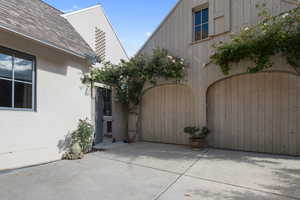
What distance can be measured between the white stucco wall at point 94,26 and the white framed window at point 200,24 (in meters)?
4.22

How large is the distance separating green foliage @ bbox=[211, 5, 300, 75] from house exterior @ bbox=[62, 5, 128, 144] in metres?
4.84

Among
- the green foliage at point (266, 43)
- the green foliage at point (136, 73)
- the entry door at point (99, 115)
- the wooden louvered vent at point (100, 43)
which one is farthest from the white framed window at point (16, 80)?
the green foliage at point (266, 43)

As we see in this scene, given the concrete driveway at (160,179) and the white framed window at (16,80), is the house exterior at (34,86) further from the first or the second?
the concrete driveway at (160,179)

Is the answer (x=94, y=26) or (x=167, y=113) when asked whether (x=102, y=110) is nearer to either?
(x=167, y=113)

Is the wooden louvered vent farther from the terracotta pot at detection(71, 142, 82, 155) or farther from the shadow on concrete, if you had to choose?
the terracotta pot at detection(71, 142, 82, 155)

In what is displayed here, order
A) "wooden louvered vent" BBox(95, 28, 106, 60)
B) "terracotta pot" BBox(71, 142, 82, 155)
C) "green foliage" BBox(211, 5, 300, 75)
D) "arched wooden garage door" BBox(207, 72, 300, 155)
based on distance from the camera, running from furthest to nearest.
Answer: "wooden louvered vent" BBox(95, 28, 106, 60), "terracotta pot" BBox(71, 142, 82, 155), "arched wooden garage door" BBox(207, 72, 300, 155), "green foliage" BBox(211, 5, 300, 75)

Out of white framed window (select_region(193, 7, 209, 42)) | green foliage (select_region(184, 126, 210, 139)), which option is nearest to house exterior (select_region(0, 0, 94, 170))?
green foliage (select_region(184, 126, 210, 139))

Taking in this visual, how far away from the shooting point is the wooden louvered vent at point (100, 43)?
25.5 ft

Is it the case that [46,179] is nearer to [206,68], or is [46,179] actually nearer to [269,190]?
[269,190]

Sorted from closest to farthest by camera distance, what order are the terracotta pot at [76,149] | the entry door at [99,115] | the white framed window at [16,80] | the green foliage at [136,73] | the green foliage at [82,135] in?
1. the white framed window at [16,80]
2. the terracotta pot at [76,149]
3. the green foliage at [82,135]
4. the green foliage at [136,73]
5. the entry door at [99,115]

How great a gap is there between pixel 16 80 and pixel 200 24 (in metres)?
6.27

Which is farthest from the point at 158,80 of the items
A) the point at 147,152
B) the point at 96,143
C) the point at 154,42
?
the point at 96,143

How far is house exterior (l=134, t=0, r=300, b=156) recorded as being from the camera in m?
5.14

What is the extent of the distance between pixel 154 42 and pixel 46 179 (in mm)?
6274
